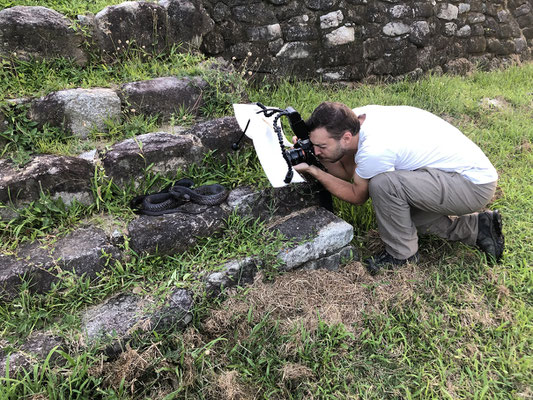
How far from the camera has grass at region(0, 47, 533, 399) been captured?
69.1 inches

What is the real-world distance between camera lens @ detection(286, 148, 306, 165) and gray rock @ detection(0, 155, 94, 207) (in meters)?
1.22

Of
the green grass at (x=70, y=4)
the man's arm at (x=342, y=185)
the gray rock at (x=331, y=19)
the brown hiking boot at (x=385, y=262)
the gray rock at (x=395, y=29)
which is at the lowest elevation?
the brown hiking boot at (x=385, y=262)

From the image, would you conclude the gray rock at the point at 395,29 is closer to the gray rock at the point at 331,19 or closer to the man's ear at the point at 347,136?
the gray rock at the point at 331,19

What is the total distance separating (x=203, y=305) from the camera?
207 centimetres

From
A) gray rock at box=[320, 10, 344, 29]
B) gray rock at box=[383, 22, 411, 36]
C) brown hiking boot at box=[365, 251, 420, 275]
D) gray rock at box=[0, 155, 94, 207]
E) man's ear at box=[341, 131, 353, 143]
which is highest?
gray rock at box=[320, 10, 344, 29]

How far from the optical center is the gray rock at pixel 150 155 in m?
2.40

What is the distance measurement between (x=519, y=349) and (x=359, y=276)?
0.88 meters

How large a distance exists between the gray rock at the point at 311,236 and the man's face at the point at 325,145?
0.42m

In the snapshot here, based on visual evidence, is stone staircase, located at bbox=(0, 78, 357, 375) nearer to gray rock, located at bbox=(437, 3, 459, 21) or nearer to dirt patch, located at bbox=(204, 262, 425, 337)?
dirt patch, located at bbox=(204, 262, 425, 337)

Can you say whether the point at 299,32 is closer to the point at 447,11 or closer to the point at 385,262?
the point at 447,11

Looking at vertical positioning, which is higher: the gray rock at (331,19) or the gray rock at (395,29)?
the gray rock at (331,19)

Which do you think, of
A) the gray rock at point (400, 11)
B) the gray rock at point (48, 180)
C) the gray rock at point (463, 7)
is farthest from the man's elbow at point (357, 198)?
the gray rock at point (463, 7)

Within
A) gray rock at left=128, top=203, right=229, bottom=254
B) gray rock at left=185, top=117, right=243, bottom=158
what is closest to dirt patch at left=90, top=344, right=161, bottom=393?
gray rock at left=128, top=203, right=229, bottom=254

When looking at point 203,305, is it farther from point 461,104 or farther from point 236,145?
point 461,104
